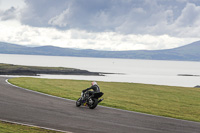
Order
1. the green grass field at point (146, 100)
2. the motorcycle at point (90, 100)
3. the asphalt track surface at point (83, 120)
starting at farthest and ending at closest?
the green grass field at point (146, 100)
the motorcycle at point (90, 100)
the asphalt track surface at point (83, 120)

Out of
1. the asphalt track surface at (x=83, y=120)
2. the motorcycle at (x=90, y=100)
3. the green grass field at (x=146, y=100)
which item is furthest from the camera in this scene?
the green grass field at (x=146, y=100)

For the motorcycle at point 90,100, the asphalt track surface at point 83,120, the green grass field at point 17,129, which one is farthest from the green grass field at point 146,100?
the green grass field at point 17,129

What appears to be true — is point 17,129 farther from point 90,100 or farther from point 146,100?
point 146,100

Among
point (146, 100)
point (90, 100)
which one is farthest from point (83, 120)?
point (146, 100)

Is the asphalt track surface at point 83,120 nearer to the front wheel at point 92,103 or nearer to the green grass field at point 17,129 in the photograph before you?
the front wheel at point 92,103

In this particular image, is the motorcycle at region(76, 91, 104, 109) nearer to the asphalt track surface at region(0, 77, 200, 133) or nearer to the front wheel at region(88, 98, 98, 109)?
the front wheel at region(88, 98, 98, 109)

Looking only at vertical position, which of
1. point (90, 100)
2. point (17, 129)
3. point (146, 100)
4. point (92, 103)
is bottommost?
point (17, 129)

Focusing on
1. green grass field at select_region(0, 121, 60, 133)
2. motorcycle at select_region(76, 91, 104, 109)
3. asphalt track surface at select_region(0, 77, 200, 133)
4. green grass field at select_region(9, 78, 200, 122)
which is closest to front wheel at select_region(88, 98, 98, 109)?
motorcycle at select_region(76, 91, 104, 109)

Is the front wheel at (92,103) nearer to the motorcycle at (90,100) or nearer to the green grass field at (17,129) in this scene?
the motorcycle at (90,100)

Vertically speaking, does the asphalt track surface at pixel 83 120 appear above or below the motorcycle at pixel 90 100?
below

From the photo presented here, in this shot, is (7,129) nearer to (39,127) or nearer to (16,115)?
(39,127)

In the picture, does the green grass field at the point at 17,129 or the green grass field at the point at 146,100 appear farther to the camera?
the green grass field at the point at 146,100

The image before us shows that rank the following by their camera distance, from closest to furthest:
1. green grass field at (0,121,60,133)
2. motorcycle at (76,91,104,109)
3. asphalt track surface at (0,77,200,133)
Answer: green grass field at (0,121,60,133), asphalt track surface at (0,77,200,133), motorcycle at (76,91,104,109)

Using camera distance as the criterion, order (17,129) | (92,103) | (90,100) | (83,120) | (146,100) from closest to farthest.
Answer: (17,129) < (83,120) < (92,103) < (90,100) < (146,100)
